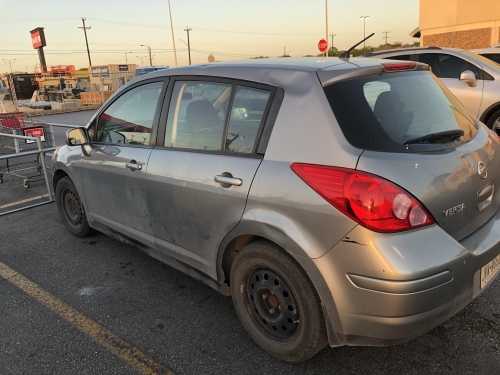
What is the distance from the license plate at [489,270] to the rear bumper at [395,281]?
0.36 feet

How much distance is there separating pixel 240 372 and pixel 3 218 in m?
4.47

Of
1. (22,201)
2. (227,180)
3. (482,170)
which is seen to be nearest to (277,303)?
(227,180)

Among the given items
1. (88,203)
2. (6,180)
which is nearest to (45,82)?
(6,180)

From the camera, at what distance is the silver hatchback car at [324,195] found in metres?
2.09

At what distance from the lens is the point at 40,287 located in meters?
3.74

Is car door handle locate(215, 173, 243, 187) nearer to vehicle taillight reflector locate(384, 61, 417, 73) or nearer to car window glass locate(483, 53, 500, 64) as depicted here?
vehicle taillight reflector locate(384, 61, 417, 73)

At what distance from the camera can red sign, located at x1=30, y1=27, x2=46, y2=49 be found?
6474 cm

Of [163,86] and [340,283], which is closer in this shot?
[340,283]

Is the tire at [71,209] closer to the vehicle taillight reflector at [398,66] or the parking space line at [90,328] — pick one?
the parking space line at [90,328]

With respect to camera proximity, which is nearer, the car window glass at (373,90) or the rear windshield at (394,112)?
the rear windshield at (394,112)

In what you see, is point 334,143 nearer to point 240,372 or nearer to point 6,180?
point 240,372

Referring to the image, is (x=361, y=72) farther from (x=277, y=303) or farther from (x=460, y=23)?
(x=460, y=23)

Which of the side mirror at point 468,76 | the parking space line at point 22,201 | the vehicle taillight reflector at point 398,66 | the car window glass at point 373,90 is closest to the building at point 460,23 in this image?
the side mirror at point 468,76

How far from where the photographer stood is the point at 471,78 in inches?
266
